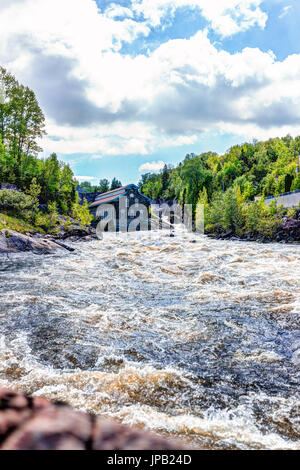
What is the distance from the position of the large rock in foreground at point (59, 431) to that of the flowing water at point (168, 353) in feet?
0.75

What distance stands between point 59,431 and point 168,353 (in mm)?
2180

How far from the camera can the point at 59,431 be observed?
1.94m

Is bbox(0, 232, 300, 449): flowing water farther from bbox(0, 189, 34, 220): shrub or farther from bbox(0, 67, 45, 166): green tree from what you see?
bbox(0, 67, 45, 166): green tree

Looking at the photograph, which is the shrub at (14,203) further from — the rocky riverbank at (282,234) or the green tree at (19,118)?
the rocky riverbank at (282,234)

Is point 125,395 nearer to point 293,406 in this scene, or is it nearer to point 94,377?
point 94,377

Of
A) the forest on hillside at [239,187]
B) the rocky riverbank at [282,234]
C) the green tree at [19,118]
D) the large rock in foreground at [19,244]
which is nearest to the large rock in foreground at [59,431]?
the large rock in foreground at [19,244]

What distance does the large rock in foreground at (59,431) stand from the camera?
176 cm

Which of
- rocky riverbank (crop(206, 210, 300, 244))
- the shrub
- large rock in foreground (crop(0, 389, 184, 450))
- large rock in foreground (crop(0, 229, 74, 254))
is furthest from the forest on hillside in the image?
large rock in foreground (crop(0, 389, 184, 450))

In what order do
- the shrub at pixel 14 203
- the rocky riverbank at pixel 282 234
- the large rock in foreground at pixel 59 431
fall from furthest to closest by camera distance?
the rocky riverbank at pixel 282 234, the shrub at pixel 14 203, the large rock in foreground at pixel 59 431

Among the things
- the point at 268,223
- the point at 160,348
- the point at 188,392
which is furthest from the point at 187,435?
the point at 268,223

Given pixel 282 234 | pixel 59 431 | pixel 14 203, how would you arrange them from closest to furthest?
pixel 59 431 < pixel 14 203 < pixel 282 234

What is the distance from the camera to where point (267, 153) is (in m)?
84.8

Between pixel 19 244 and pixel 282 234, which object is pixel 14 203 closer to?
pixel 19 244

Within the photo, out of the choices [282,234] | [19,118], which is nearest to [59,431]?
[282,234]
